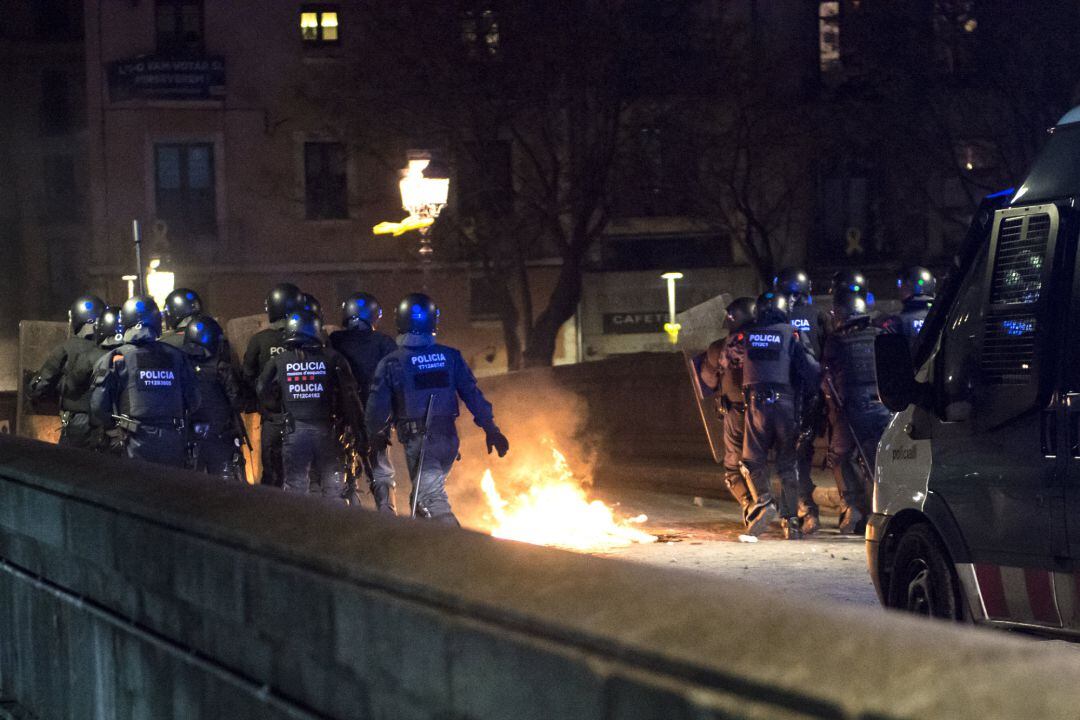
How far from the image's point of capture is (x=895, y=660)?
2174 millimetres

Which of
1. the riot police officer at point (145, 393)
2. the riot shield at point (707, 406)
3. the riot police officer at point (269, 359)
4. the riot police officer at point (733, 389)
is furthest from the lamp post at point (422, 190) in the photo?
the riot police officer at point (145, 393)

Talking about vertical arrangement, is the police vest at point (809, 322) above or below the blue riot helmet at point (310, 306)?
below

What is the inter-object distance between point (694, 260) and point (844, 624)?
144 feet

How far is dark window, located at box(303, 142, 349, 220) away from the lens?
4462cm

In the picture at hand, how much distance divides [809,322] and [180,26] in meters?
31.3

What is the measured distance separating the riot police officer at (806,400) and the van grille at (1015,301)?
26.3 feet

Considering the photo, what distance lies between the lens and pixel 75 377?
1522cm

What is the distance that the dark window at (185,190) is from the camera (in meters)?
44.6

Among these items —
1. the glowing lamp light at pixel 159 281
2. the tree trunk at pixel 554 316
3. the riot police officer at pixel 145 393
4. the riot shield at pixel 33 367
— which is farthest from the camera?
the tree trunk at pixel 554 316

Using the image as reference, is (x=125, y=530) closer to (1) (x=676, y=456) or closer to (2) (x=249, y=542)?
(2) (x=249, y=542)

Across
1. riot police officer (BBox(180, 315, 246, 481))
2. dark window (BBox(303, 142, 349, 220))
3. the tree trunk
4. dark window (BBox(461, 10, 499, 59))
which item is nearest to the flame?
riot police officer (BBox(180, 315, 246, 481))

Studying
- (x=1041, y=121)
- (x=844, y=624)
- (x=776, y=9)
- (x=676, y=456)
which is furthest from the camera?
(x=776, y=9)

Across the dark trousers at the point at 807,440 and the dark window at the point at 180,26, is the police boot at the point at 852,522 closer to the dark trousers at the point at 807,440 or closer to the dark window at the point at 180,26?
the dark trousers at the point at 807,440

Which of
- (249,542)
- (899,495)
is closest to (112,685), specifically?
(249,542)
